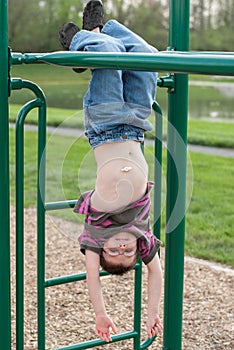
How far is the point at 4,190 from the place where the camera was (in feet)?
8.85

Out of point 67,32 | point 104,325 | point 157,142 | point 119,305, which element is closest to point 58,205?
point 157,142

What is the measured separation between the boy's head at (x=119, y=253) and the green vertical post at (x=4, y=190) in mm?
372

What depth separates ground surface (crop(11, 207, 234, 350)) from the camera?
4.16 metres

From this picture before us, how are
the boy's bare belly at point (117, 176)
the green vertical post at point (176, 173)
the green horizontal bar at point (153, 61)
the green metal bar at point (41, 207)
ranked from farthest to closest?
1. the green vertical post at point (176, 173)
2. the green metal bar at point (41, 207)
3. the boy's bare belly at point (117, 176)
4. the green horizontal bar at point (153, 61)

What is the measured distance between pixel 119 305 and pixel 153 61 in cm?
262

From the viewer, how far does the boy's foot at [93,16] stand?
2691mm

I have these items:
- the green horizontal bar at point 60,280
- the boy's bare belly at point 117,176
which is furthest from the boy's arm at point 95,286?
the green horizontal bar at point 60,280

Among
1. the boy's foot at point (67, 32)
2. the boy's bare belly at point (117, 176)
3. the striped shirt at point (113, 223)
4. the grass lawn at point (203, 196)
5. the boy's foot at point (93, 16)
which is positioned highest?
the boy's foot at point (93, 16)

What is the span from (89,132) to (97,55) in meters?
0.33

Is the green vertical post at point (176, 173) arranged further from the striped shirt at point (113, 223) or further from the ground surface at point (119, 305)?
the ground surface at point (119, 305)

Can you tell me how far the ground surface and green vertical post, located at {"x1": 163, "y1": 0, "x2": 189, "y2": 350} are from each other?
2.04 ft

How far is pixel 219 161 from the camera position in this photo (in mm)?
8836

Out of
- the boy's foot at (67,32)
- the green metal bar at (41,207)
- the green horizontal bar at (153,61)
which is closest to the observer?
the green horizontal bar at (153,61)

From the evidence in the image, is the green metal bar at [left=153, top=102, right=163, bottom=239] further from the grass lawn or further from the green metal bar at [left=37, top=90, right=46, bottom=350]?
the green metal bar at [left=37, top=90, right=46, bottom=350]
